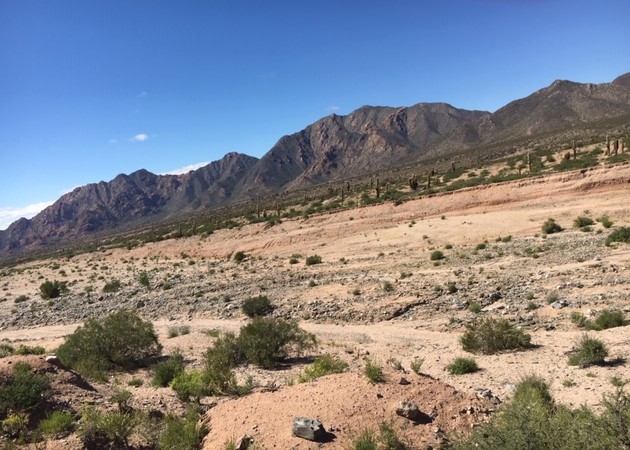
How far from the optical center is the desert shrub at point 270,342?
13383mm

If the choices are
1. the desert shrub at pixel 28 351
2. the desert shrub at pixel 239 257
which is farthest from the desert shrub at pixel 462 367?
the desert shrub at pixel 239 257

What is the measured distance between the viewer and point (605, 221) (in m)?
27.4

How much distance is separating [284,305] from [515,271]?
1113 centimetres

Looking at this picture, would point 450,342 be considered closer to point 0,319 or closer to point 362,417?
point 362,417

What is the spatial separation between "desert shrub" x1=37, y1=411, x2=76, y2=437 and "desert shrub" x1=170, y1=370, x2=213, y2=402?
7.91 ft

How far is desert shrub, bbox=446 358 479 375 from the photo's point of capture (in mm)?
11203

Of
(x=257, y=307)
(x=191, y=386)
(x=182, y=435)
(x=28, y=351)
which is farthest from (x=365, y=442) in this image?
(x=257, y=307)

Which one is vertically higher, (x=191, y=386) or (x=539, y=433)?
(x=539, y=433)

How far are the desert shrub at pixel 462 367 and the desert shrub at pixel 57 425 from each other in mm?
8581

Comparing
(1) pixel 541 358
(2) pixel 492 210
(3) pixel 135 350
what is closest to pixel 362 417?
(1) pixel 541 358

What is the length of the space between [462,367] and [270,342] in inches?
221

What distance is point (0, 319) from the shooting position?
1177 inches

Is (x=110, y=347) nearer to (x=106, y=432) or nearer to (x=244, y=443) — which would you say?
(x=106, y=432)

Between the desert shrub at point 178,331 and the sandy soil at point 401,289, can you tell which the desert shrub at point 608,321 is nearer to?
the sandy soil at point 401,289
